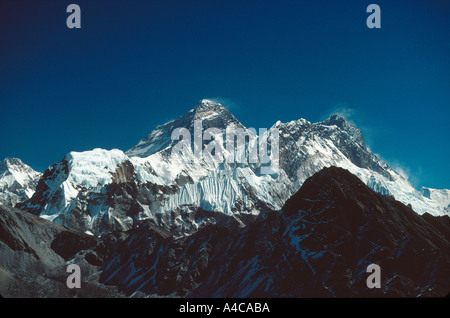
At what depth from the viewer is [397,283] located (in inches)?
6801

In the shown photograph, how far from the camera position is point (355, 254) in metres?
196

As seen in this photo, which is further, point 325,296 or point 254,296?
point 254,296
